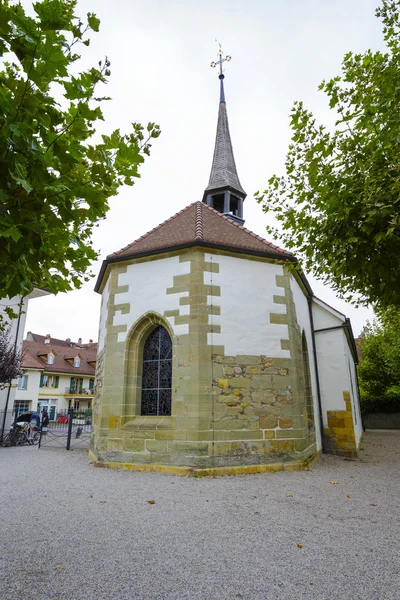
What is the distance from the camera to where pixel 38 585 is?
2680mm

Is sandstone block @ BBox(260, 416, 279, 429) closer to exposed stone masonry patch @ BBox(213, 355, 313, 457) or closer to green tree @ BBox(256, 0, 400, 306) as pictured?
exposed stone masonry patch @ BBox(213, 355, 313, 457)

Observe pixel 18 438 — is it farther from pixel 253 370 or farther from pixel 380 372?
pixel 380 372

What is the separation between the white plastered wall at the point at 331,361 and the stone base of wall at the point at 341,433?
0.14 meters

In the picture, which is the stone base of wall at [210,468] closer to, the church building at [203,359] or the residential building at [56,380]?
the church building at [203,359]

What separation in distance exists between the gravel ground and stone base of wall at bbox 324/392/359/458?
323 centimetres

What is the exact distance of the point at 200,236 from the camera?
803 cm

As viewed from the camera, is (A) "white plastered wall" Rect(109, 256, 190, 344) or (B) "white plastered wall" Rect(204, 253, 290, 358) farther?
(A) "white plastered wall" Rect(109, 256, 190, 344)

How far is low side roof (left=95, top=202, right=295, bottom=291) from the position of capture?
8094 millimetres

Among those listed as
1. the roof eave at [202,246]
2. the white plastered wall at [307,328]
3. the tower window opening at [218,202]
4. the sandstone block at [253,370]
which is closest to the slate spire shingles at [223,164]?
the tower window opening at [218,202]

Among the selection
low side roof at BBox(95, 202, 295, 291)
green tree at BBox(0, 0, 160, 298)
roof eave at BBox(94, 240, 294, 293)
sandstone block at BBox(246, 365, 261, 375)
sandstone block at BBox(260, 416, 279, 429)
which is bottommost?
sandstone block at BBox(260, 416, 279, 429)

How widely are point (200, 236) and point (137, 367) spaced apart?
11.0 feet

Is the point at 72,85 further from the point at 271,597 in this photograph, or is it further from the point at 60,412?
the point at 60,412

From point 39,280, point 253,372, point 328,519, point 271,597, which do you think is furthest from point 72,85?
point 253,372

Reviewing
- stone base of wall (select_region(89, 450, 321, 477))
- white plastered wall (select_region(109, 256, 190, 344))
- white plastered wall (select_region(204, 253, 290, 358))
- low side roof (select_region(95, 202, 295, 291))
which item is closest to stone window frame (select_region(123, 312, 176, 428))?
white plastered wall (select_region(109, 256, 190, 344))
